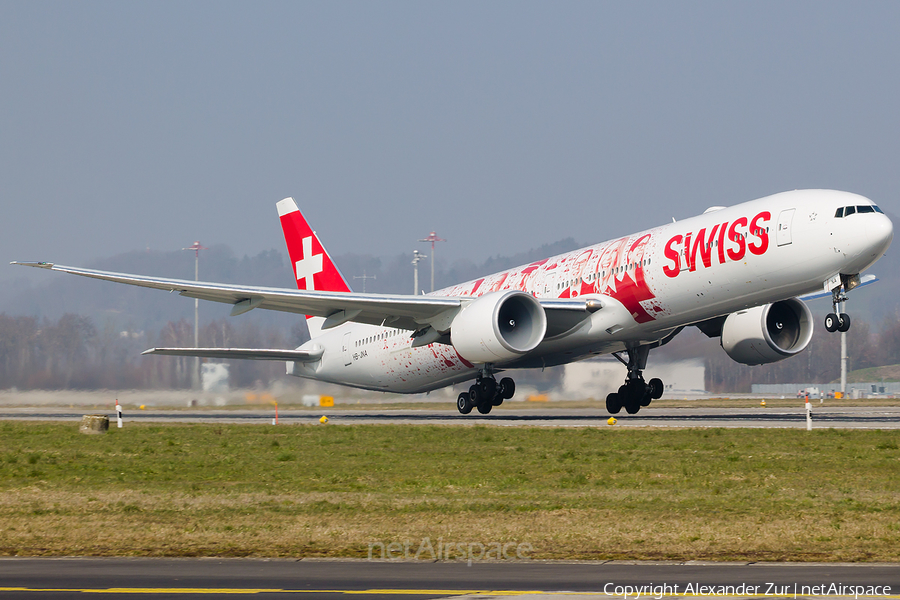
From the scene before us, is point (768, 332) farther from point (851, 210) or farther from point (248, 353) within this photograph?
point (248, 353)

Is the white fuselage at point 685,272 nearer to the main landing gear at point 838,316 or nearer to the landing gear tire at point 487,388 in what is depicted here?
the main landing gear at point 838,316

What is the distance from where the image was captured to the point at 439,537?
10977 mm

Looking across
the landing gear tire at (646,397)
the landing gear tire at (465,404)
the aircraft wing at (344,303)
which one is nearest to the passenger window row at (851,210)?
the aircraft wing at (344,303)

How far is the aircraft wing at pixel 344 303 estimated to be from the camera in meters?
30.2

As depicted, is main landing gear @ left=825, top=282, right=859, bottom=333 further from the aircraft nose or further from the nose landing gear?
the aircraft nose

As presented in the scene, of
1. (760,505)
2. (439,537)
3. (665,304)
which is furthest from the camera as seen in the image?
(665,304)

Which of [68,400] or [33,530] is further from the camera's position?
[68,400]

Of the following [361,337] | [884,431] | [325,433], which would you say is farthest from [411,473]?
[361,337]

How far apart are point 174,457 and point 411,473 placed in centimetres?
584

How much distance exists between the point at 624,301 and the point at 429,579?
21.9 meters

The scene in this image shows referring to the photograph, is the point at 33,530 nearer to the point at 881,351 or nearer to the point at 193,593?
the point at 193,593
